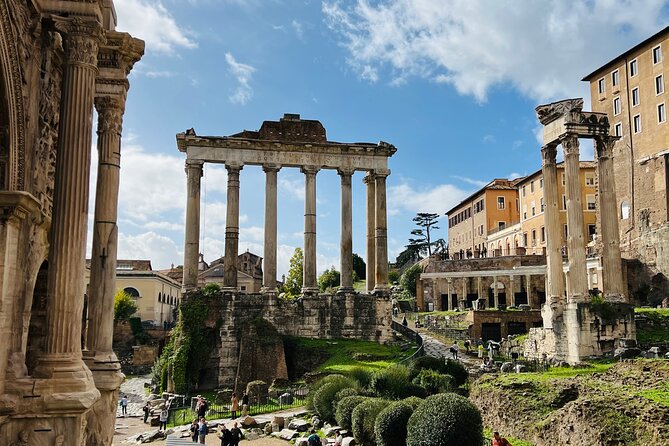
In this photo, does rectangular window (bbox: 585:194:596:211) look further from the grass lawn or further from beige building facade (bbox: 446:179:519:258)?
the grass lawn

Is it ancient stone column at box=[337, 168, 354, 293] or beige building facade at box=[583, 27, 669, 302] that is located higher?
beige building facade at box=[583, 27, 669, 302]

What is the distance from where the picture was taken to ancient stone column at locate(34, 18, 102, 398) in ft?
28.6

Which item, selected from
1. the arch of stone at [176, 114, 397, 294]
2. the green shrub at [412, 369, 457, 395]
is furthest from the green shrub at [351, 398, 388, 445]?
the arch of stone at [176, 114, 397, 294]

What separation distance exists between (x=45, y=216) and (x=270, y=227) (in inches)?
769

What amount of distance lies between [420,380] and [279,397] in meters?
6.57

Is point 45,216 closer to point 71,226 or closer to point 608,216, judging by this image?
point 71,226

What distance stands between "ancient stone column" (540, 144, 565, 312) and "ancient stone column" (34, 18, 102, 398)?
70.5 feet

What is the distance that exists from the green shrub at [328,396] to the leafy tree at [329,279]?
48.2m

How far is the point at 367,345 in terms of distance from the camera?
28047 millimetres

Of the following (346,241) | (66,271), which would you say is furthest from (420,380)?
(66,271)

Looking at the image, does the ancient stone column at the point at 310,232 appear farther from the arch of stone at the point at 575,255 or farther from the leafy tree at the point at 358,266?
the leafy tree at the point at 358,266

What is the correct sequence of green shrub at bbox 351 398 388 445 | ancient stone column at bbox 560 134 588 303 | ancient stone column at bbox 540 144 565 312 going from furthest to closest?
ancient stone column at bbox 540 144 565 312 < ancient stone column at bbox 560 134 588 303 < green shrub at bbox 351 398 388 445

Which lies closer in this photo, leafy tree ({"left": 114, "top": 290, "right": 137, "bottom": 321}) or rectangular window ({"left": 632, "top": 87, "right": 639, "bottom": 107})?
rectangular window ({"left": 632, "top": 87, "right": 639, "bottom": 107})

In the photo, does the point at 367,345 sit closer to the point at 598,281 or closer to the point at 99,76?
the point at 99,76
